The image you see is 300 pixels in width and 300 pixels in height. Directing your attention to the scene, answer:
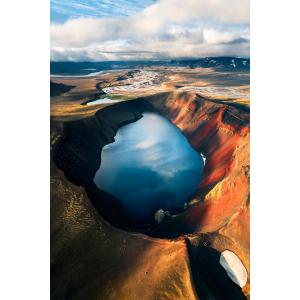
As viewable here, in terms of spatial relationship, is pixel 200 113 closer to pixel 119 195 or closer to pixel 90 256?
pixel 119 195

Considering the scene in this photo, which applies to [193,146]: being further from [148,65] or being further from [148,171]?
[148,65]

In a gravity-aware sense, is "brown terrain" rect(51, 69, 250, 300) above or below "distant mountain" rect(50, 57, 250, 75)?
below

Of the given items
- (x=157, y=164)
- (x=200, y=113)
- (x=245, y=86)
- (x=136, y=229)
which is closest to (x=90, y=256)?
(x=136, y=229)

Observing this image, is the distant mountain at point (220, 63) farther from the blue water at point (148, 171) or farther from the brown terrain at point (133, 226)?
the blue water at point (148, 171)

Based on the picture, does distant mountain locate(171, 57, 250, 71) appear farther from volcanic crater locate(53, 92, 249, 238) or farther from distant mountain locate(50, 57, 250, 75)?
volcanic crater locate(53, 92, 249, 238)

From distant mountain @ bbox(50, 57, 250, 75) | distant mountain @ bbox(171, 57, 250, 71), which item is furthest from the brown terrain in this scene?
distant mountain @ bbox(171, 57, 250, 71)

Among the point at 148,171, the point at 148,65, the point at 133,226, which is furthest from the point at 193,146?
the point at 133,226
